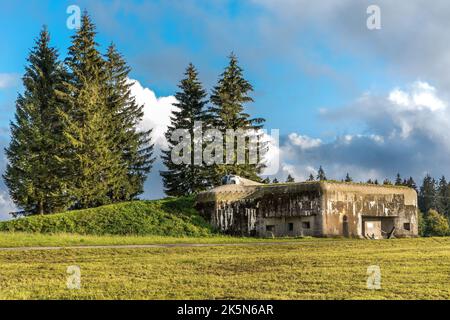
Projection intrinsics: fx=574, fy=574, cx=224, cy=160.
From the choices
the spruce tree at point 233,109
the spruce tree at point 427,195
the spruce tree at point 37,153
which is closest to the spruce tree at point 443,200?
the spruce tree at point 427,195

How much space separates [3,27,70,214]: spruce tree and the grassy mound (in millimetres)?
8553

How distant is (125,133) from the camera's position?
5803 cm

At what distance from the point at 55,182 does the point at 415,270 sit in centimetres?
3946

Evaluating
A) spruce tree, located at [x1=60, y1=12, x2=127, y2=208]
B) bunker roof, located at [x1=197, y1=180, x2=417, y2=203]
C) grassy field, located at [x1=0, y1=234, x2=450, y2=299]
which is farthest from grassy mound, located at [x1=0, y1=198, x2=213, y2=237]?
grassy field, located at [x1=0, y1=234, x2=450, y2=299]

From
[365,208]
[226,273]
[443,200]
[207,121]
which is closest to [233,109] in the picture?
[207,121]

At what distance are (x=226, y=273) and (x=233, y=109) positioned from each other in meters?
42.3

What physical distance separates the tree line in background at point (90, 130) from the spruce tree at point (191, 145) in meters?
0.10

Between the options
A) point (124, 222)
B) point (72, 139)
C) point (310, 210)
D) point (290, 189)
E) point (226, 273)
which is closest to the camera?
point (226, 273)

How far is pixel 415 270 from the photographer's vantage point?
1741 cm

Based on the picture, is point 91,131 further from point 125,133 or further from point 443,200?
point 443,200

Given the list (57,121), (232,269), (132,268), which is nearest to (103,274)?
(132,268)

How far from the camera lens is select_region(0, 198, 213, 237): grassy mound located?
4038 centimetres
